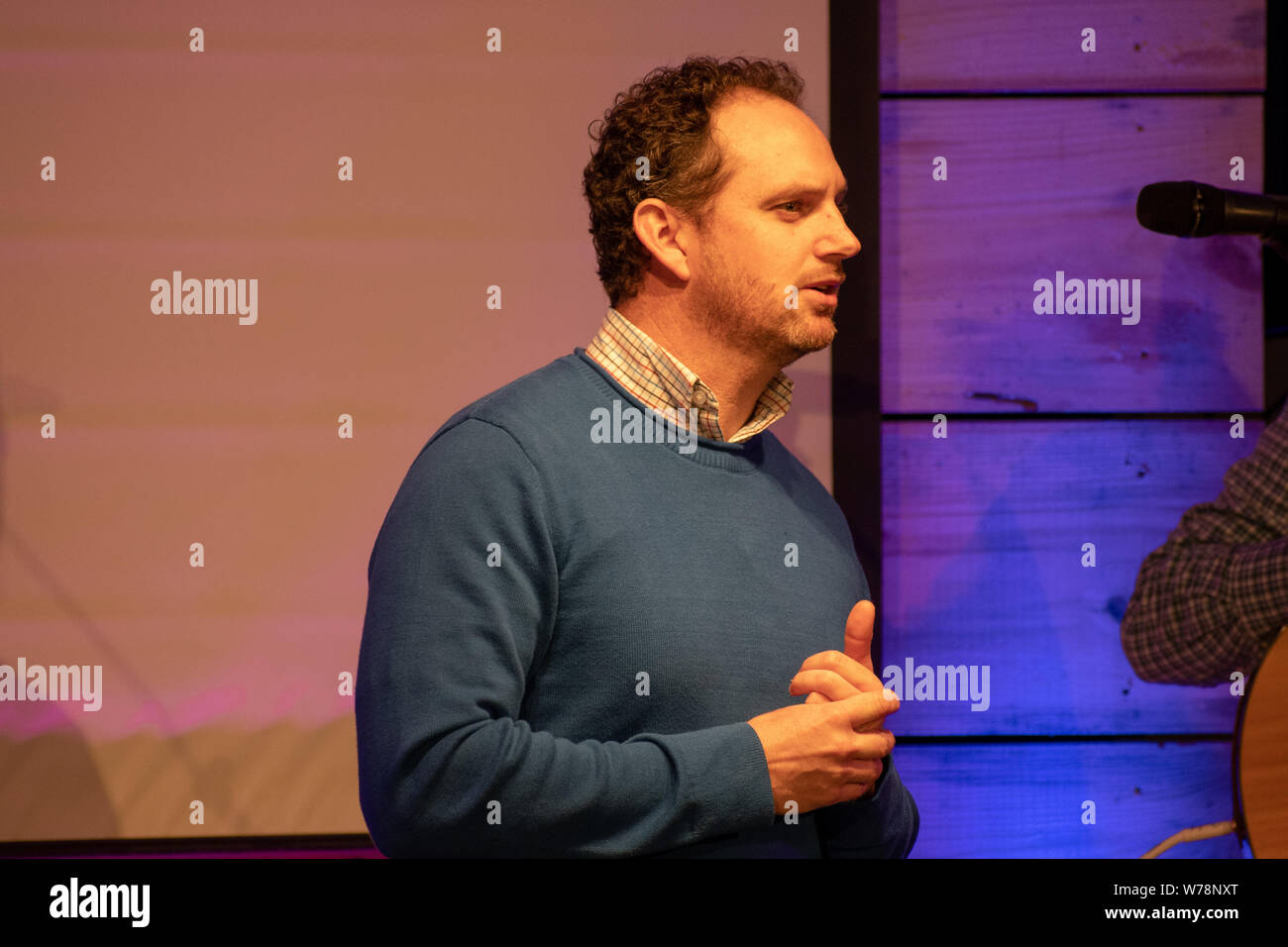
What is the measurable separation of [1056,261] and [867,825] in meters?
1.24

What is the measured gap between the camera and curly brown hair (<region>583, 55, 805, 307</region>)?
1328 mm

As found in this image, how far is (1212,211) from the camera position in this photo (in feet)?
4.87

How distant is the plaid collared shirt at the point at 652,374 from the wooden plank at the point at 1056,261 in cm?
82

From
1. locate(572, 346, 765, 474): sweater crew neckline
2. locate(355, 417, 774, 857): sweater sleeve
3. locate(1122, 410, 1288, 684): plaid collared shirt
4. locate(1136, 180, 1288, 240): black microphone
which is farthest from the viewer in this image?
locate(1122, 410, 1288, 684): plaid collared shirt

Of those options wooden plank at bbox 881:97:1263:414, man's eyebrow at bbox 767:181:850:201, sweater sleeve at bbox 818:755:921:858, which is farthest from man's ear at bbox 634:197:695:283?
wooden plank at bbox 881:97:1263:414

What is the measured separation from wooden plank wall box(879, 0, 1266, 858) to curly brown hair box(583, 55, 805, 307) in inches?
28.0

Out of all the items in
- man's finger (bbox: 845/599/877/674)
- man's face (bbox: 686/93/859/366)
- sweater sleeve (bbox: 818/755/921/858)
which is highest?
man's face (bbox: 686/93/859/366)

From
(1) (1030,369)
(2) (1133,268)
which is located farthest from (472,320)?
(2) (1133,268)

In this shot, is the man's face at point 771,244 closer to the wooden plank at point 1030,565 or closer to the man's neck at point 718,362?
the man's neck at point 718,362

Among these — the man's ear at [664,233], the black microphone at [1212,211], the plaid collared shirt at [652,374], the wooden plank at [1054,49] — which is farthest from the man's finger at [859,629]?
the wooden plank at [1054,49]

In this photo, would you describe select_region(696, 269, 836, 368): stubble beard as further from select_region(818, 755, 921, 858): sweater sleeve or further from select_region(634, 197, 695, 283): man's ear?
select_region(818, 755, 921, 858): sweater sleeve

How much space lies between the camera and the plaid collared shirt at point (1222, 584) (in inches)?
65.7

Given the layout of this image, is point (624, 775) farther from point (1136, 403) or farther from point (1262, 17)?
point (1262, 17)

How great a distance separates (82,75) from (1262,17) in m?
2.24
